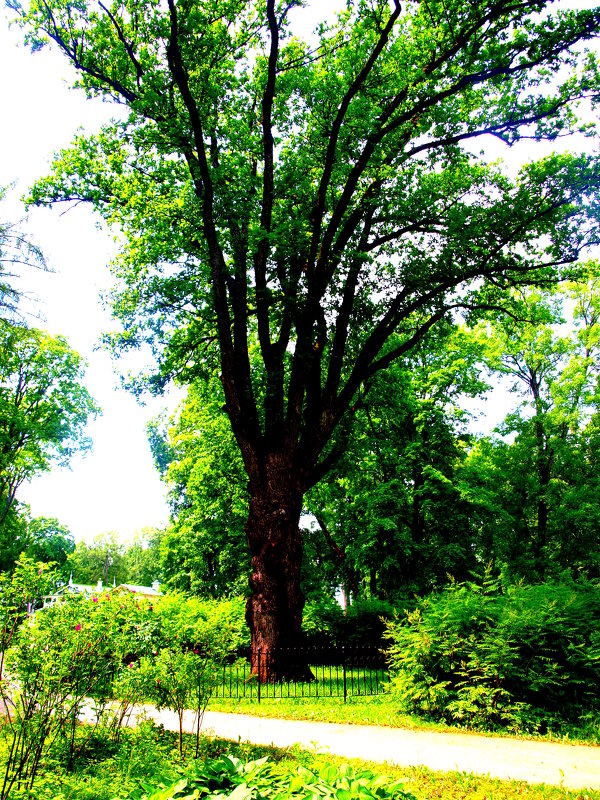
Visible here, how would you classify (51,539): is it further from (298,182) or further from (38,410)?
(298,182)

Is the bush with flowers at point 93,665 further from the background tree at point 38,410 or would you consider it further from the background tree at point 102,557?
the background tree at point 102,557

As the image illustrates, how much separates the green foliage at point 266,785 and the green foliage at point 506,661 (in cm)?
639

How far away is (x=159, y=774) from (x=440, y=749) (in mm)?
4354

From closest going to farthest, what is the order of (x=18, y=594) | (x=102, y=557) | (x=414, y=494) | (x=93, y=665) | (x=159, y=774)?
(x=159, y=774) → (x=18, y=594) → (x=93, y=665) → (x=414, y=494) → (x=102, y=557)

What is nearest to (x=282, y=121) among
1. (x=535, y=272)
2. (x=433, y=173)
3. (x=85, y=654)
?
(x=433, y=173)

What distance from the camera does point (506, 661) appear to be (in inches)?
347

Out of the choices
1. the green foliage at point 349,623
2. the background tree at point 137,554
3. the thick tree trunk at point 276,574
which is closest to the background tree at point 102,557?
the background tree at point 137,554

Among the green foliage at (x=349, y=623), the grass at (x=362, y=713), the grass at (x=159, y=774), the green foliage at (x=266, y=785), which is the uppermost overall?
the green foliage at (x=349, y=623)

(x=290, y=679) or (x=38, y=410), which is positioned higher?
(x=38, y=410)

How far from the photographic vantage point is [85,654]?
5.59 metres

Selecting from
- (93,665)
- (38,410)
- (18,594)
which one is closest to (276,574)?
(93,665)

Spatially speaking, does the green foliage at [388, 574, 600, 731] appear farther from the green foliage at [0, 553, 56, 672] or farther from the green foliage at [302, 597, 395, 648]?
the green foliage at [302, 597, 395, 648]

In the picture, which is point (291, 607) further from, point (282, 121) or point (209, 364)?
point (282, 121)

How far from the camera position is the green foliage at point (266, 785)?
2.90 metres
